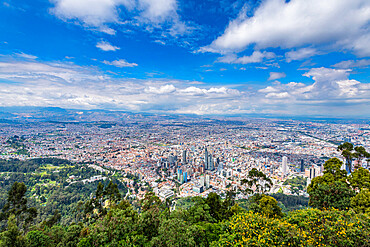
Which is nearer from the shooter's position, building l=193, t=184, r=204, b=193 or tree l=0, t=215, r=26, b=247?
tree l=0, t=215, r=26, b=247

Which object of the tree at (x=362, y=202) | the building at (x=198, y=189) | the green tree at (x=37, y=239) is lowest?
the building at (x=198, y=189)

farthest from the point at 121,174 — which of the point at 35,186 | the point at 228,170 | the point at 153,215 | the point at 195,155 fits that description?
the point at 153,215

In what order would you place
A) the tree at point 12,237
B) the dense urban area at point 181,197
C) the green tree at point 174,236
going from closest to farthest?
the dense urban area at point 181,197 → the green tree at point 174,236 → the tree at point 12,237

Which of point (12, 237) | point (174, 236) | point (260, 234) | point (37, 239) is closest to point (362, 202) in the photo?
point (260, 234)

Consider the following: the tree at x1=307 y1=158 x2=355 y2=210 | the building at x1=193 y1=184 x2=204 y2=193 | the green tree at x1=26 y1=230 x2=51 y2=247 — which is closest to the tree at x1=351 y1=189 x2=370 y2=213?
the tree at x1=307 y1=158 x2=355 y2=210

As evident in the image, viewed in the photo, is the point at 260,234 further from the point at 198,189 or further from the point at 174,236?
the point at 198,189

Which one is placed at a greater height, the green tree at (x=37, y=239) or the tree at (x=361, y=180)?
the tree at (x=361, y=180)

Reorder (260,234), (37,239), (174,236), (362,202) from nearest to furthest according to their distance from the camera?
(260,234) → (174,236) → (362,202) → (37,239)

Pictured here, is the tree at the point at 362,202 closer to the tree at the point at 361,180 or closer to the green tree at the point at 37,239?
the tree at the point at 361,180

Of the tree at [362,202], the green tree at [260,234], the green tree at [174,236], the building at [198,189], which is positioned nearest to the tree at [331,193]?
the tree at [362,202]

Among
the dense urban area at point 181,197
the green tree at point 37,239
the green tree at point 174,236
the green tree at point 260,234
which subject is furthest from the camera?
the green tree at point 37,239

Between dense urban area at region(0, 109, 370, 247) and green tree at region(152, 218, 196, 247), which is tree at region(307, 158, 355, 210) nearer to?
dense urban area at region(0, 109, 370, 247)

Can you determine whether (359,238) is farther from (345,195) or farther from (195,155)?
(195,155)
